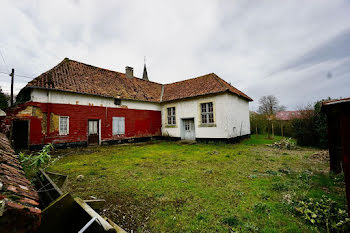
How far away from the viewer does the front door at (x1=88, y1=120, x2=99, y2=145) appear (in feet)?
38.3

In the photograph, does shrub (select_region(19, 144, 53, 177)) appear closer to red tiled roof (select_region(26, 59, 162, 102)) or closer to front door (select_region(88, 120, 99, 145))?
red tiled roof (select_region(26, 59, 162, 102))

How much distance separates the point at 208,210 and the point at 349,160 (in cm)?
249

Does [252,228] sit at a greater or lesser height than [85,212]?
lesser

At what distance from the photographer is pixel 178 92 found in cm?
1552

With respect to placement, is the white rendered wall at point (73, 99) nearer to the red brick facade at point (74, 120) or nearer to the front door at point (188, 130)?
the red brick facade at point (74, 120)

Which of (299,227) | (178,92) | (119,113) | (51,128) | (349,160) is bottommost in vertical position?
(299,227)

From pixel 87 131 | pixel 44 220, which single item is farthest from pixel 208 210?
pixel 87 131

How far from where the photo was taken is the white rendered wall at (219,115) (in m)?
11.9

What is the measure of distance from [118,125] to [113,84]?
400 centimetres

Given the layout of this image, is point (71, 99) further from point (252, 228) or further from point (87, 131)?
point (252, 228)

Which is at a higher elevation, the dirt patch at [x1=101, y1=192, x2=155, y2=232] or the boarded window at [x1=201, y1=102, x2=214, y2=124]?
the boarded window at [x1=201, y1=102, x2=214, y2=124]

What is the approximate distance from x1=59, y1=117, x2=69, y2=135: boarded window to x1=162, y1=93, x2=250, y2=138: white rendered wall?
851 centimetres

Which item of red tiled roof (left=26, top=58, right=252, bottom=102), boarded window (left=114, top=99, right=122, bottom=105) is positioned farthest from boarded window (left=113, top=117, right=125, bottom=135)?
red tiled roof (left=26, top=58, right=252, bottom=102)

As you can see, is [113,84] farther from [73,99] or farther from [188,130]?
[188,130]
